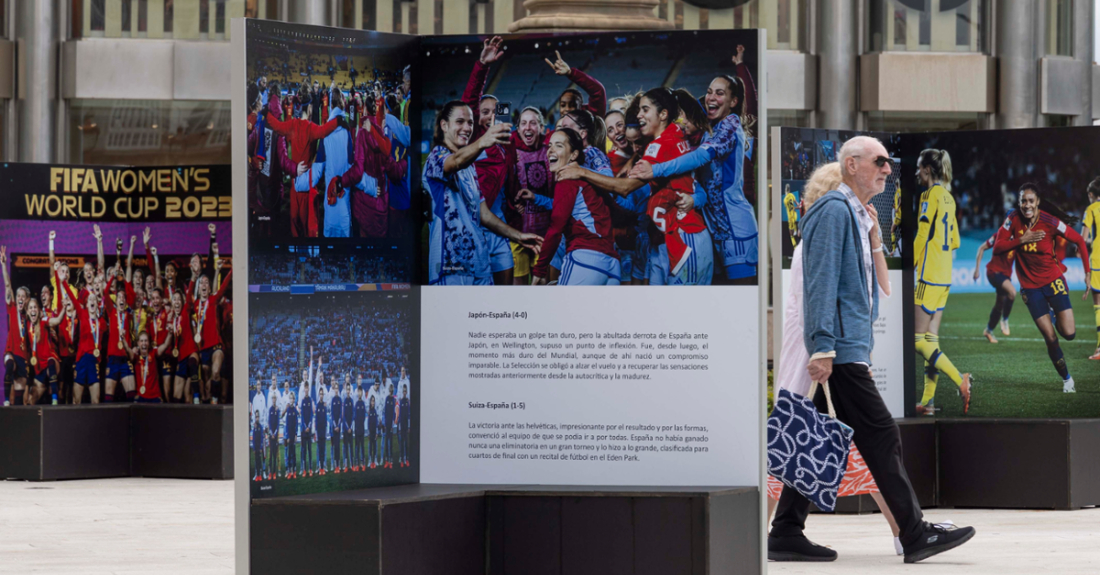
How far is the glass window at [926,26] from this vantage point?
2719 centimetres

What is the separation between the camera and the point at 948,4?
27.4 meters

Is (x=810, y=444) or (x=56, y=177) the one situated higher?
(x=56, y=177)

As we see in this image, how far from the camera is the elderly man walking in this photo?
23.4 feet

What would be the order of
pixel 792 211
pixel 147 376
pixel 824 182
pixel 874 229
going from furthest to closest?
1. pixel 147 376
2. pixel 792 211
3. pixel 874 229
4. pixel 824 182

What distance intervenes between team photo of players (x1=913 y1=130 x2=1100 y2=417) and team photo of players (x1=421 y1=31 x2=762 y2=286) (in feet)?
15.0

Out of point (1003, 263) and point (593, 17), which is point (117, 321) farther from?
point (1003, 263)

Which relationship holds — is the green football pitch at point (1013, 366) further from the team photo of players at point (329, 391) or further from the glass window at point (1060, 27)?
the glass window at point (1060, 27)

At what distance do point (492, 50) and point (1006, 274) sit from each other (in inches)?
205

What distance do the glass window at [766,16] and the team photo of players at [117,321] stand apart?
16424 mm

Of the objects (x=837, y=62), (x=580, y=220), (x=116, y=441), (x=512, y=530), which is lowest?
(x=116, y=441)

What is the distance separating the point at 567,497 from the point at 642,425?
367 millimetres

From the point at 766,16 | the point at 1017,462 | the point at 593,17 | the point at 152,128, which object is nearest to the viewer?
the point at 1017,462

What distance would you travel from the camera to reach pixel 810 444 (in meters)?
7.17

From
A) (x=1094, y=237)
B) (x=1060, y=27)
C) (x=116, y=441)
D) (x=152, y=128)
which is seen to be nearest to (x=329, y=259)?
(x=1094, y=237)
